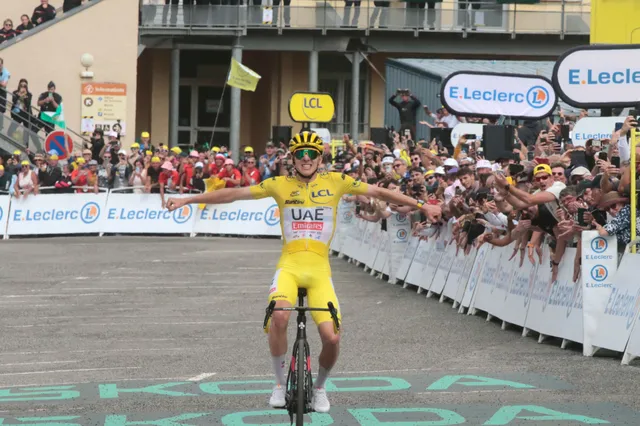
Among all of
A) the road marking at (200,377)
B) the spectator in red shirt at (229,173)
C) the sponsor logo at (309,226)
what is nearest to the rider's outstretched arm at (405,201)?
the sponsor logo at (309,226)

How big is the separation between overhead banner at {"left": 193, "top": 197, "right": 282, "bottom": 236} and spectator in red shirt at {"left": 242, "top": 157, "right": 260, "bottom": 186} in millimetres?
507

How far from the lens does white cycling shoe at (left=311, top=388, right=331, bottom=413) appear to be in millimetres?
10305

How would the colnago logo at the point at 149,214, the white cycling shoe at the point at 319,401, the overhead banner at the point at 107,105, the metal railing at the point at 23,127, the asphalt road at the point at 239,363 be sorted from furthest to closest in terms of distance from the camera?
1. the overhead banner at the point at 107,105
2. the metal railing at the point at 23,127
3. the colnago logo at the point at 149,214
4. the asphalt road at the point at 239,363
5. the white cycling shoe at the point at 319,401

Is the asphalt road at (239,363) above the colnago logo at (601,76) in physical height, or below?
below

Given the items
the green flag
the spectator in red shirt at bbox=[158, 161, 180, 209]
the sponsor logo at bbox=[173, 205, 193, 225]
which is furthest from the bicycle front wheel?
the green flag

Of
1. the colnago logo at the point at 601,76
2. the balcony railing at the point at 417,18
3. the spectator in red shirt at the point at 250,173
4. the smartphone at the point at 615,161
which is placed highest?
the balcony railing at the point at 417,18

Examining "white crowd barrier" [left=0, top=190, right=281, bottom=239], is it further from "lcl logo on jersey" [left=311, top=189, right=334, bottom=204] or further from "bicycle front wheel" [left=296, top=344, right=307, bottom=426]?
"bicycle front wheel" [left=296, top=344, right=307, bottom=426]

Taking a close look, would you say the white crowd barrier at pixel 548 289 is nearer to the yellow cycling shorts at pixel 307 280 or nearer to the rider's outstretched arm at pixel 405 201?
the rider's outstretched arm at pixel 405 201

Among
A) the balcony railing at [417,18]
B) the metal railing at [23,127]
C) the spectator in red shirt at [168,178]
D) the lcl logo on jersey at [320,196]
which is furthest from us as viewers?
the balcony railing at [417,18]

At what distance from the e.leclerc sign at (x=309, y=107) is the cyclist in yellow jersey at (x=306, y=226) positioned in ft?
72.5

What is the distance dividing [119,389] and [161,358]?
212cm

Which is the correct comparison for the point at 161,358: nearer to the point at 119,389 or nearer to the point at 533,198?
the point at 119,389

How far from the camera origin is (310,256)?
10.8 meters

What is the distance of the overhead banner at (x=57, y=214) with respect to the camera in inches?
1331
